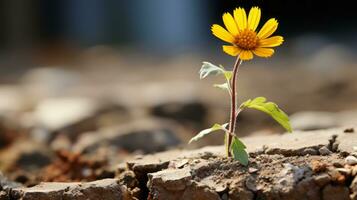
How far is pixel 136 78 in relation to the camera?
25.8 ft

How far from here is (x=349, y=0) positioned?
12.0 m

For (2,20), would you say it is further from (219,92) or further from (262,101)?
(262,101)

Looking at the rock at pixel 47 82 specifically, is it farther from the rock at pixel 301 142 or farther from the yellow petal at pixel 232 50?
the yellow petal at pixel 232 50

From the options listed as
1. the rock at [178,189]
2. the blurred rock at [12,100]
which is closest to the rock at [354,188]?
the rock at [178,189]

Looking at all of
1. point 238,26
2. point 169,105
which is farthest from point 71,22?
point 238,26

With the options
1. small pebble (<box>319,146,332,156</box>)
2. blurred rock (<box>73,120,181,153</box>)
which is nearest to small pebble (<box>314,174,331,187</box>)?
small pebble (<box>319,146,332,156</box>)

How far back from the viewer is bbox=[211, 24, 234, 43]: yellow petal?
2000 mm

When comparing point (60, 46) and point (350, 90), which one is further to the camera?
point (60, 46)

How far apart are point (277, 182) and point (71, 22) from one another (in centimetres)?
1174

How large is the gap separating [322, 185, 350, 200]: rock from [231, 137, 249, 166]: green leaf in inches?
10.5

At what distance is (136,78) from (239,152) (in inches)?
231

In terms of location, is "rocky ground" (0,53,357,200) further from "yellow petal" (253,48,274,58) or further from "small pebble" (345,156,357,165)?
"yellow petal" (253,48,274,58)

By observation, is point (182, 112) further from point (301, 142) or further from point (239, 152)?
point (239, 152)

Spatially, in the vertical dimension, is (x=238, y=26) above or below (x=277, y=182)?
above
